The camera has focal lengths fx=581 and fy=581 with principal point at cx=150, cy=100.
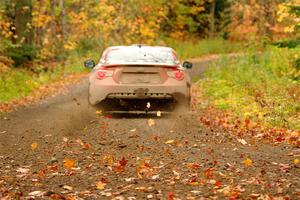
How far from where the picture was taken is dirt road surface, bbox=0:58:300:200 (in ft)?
22.5

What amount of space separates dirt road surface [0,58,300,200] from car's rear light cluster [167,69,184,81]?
0.98 m

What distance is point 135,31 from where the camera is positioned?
37000 mm

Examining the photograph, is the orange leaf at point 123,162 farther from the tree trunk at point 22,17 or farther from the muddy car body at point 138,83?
the tree trunk at point 22,17

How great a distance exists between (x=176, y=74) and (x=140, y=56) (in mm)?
957

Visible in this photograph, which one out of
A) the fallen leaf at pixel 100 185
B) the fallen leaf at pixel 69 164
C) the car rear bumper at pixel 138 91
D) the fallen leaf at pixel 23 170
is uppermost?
the car rear bumper at pixel 138 91

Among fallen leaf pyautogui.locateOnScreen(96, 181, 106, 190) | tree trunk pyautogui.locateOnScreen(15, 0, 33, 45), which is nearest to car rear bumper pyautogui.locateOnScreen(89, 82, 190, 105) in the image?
fallen leaf pyautogui.locateOnScreen(96, 181, 106, 190)

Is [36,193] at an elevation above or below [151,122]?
above

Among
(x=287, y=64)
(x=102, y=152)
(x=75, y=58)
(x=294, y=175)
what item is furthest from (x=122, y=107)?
(x=75, y=58)

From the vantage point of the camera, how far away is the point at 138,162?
8430 millimetres

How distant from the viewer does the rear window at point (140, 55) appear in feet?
42.0

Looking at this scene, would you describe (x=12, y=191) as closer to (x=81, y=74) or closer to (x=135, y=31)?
(x=81, y=74)

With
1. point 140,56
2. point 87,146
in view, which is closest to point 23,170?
point 87,146

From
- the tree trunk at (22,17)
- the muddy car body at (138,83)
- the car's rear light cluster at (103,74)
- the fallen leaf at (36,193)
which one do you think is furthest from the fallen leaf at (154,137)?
the tree trunk at (22,17)

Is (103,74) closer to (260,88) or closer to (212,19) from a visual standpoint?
(260,88)
